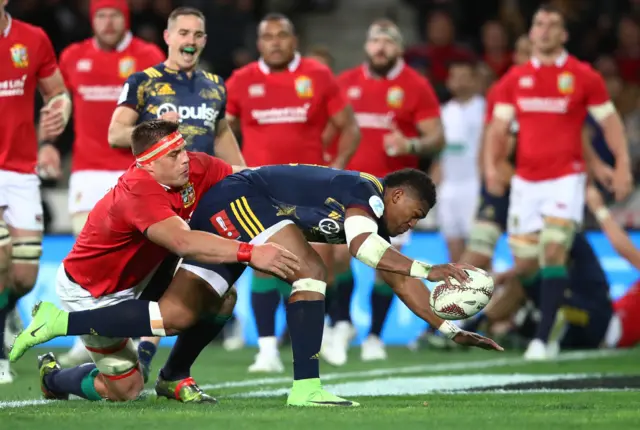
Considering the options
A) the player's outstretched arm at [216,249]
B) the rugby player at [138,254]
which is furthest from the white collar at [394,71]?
the player's outstretched arm at [216,249]

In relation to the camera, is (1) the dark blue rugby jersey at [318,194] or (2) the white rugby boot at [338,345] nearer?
(1) the dark blue rugby jersey at [318,194]

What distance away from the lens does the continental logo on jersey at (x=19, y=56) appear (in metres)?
8.75

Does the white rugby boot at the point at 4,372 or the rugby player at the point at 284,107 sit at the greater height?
the rugby player at the point at 284,107

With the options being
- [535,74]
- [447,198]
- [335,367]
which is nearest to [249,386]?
[335,367]

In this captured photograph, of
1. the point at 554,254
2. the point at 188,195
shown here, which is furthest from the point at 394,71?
the point at 188,195

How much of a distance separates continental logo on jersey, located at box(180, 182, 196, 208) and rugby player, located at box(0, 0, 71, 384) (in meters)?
2.05

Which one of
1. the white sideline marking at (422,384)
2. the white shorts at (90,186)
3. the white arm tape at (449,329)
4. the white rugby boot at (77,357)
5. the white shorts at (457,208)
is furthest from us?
the white shorts at (457,208)

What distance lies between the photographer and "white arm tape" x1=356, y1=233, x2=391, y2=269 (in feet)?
20.8

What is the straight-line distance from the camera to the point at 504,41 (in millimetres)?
15906

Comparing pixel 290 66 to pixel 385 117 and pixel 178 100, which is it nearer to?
pixel 385 117

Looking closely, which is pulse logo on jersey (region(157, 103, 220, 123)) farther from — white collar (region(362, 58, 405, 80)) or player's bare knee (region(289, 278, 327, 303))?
white collar (region(362, 58, 405, 80))

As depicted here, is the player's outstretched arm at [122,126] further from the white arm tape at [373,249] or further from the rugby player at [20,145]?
the white arm tape at [373,249]

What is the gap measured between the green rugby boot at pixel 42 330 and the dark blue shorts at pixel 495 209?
228 inches

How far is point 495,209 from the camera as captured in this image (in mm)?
11750
